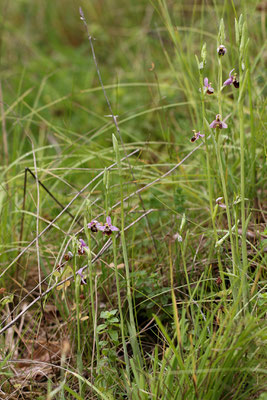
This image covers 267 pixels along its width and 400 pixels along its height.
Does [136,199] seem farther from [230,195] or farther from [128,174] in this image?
[230,195]

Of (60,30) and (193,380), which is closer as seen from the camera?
(193,380)

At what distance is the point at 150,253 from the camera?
88.6 inches

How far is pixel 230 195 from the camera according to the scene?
7.25 feet

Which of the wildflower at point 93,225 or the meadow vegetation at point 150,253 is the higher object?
the wildflower at point 93,225

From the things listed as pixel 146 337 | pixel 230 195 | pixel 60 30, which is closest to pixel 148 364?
pixel 146 337

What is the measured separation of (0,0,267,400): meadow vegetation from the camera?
1.42m

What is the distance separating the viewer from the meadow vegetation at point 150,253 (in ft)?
4.66

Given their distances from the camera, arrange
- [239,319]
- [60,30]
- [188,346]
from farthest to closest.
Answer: [60,30]
[188,346]
[239,319]

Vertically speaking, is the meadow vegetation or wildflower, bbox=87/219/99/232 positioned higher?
wildflower, bbox=87/219/99/232

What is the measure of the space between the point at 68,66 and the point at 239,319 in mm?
4339

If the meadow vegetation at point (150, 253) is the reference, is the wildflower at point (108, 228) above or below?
above

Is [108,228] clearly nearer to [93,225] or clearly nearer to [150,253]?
[93,225]

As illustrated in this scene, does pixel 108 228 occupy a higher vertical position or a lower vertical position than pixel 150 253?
higher

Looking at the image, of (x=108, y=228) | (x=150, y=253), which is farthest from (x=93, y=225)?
(x=150, y=253)
